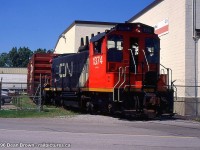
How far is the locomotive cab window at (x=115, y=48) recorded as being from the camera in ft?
59.9

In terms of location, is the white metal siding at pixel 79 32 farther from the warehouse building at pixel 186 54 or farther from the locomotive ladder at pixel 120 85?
the locomotive ladder at pixel 120 85

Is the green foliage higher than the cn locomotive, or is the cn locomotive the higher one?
the green foliage

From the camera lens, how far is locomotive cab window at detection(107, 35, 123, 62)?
18.3 metres

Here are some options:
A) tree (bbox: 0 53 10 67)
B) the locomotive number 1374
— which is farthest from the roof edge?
tree (bbox: 0 53 10 67)

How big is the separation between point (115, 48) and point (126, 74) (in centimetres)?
145

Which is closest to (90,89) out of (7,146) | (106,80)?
(106,80)

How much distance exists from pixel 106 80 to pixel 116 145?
7.92 metres

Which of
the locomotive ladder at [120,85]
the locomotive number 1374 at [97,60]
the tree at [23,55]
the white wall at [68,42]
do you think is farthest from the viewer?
the tree at [23,55]

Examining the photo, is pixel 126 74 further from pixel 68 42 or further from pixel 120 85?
pixel 68 42

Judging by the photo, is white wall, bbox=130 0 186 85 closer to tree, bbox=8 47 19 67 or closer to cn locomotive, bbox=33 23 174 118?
cn locomotive, bbox=33 23 174 118

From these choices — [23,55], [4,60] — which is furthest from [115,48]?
[4,60]

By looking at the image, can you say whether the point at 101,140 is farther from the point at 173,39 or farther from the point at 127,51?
the point at 173,39

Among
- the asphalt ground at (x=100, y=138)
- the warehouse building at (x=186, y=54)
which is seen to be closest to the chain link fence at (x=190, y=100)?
the warehouse building at (x=186, y=54)

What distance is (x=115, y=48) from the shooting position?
726 inches
